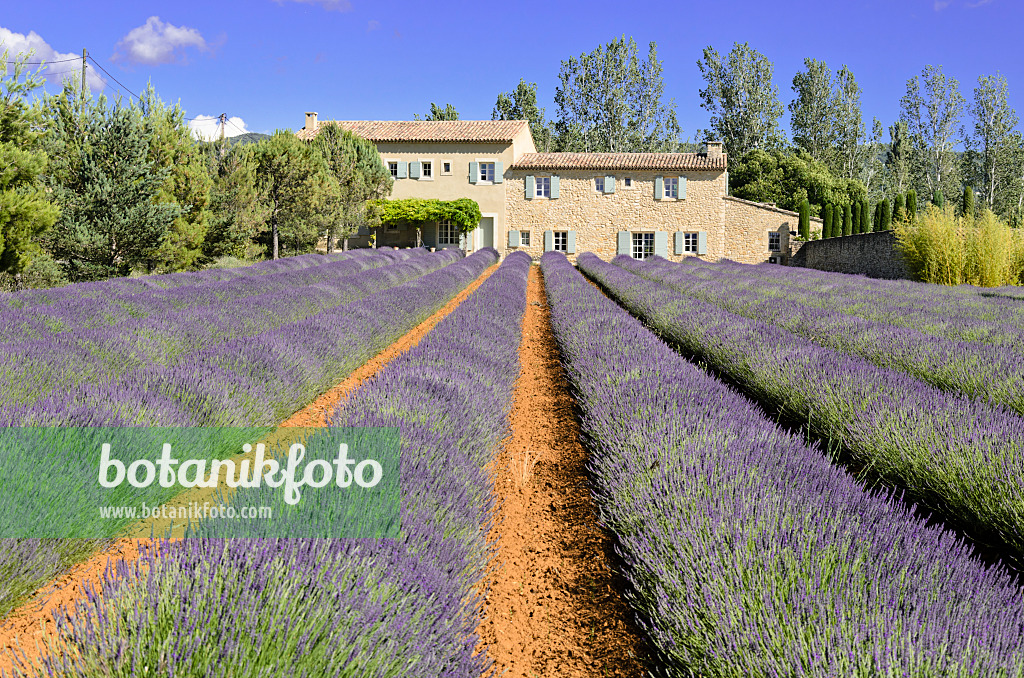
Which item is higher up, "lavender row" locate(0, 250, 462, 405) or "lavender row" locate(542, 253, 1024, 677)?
"lavender row" locate(0, 250, 462, 405)

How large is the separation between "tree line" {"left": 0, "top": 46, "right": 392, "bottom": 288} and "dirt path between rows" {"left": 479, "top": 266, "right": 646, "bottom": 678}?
9383 mm

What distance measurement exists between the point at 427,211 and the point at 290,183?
30.7 ft

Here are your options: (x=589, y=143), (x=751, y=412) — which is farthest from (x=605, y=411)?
(x=589, y=143)

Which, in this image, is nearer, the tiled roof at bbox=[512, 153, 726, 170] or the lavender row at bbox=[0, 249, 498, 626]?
the lavender row at bbox=[0, 249, 498, 626]

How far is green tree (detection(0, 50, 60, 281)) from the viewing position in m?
8.59

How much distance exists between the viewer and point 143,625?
120cm

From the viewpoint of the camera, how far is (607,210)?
27.3 meters

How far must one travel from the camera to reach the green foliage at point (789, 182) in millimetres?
34312

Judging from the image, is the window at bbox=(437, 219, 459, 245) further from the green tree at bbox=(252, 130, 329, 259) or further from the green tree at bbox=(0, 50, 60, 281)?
the green tree at bbox=(0, 50, 60, 281)

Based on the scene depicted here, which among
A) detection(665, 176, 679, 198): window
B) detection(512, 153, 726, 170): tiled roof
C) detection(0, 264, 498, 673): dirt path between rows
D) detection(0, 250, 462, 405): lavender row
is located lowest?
detection(0, 264, 498, 673): dirt path between rows

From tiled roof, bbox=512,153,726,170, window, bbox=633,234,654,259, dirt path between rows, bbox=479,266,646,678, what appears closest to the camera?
dirt path between rows, bbox=479,266,646,678

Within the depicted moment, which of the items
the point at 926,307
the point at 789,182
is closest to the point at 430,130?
the point at 789,182

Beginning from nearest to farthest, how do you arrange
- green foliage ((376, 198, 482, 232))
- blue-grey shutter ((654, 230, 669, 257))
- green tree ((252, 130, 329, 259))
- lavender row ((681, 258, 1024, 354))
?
lavender row ((681, 258, 1024, 354)) < green tree ((252, 130, 329, 259)) < green foliage ((376, 198, 482, 232)) < blue-grey shutter ((654, 230, 669, 257))

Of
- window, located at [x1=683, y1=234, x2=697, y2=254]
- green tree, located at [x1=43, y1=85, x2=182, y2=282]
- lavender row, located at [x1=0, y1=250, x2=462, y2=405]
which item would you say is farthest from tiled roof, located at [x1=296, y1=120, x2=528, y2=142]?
lavender row, located at [x1=0, y1=250, x2=462, y2=405]
